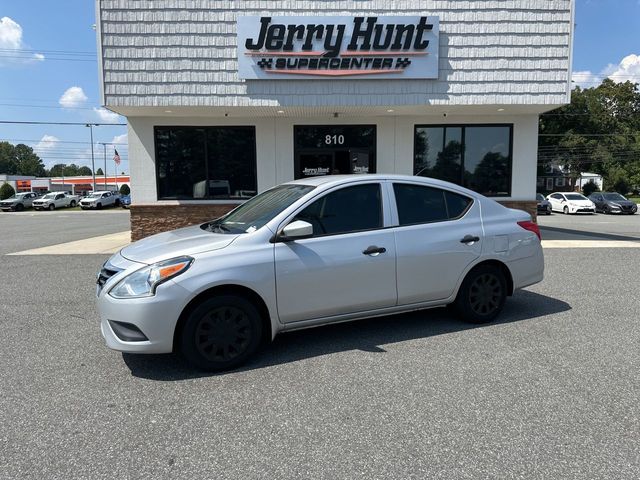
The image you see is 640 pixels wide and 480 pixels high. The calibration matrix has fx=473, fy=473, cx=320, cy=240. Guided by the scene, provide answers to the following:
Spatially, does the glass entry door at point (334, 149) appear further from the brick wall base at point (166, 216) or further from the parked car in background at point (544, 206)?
the parked car in background at point (544, 206)

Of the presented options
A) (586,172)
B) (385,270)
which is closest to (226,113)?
(385,270)

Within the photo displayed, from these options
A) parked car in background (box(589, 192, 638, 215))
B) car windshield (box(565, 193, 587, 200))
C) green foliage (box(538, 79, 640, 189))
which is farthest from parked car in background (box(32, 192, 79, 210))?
green foliage (box(538, 79, 640, 189))

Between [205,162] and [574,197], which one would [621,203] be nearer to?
[574,197]

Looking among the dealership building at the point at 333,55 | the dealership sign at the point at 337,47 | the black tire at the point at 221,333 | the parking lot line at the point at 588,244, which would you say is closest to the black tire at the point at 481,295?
the black tire at the point at 221,333

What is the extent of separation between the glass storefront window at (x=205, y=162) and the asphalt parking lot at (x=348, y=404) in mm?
7324

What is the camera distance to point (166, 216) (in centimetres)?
1225

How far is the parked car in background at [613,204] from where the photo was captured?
27666mm

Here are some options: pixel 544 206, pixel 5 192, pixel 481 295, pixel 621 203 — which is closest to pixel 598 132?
pixel 621 203

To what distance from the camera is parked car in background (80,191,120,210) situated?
38.8m

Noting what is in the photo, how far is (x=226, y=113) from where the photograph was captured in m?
11.7

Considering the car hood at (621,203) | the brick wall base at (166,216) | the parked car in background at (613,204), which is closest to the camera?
the brick wall base at (166,216)

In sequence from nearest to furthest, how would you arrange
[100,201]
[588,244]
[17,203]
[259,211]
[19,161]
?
[259,211] < [588,244] < [17,203] < [100,201] < [19,161]

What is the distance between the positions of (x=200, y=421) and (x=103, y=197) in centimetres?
4166

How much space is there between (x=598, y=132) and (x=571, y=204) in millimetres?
46604
